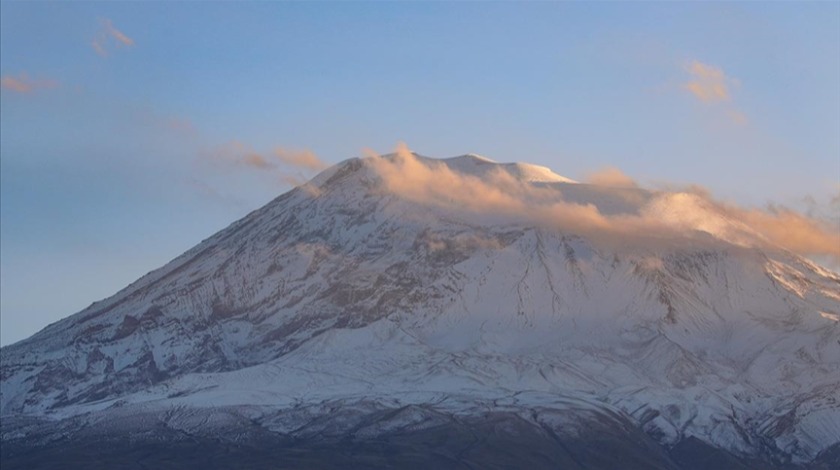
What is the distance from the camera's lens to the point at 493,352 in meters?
185

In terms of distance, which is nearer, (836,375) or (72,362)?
(836,375)

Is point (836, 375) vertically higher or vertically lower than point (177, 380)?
lower

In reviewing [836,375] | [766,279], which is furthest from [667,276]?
[836,375]

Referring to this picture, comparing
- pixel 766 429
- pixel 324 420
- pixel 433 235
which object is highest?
pixel 433 235

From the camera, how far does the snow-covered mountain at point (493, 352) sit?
17162 centimetres

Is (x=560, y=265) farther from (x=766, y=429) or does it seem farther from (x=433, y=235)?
(x=766, y=429)

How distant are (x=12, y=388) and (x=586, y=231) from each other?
181ft

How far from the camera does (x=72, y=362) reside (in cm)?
19388

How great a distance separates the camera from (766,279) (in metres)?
194

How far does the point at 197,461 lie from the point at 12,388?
35375 millimetres

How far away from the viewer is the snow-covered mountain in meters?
172

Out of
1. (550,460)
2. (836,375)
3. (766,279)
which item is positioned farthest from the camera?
(766,279)

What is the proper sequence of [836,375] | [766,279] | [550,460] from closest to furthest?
[550,460] < [836,375] < [766,279]

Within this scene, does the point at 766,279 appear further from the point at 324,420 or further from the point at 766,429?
the point at 324,420
